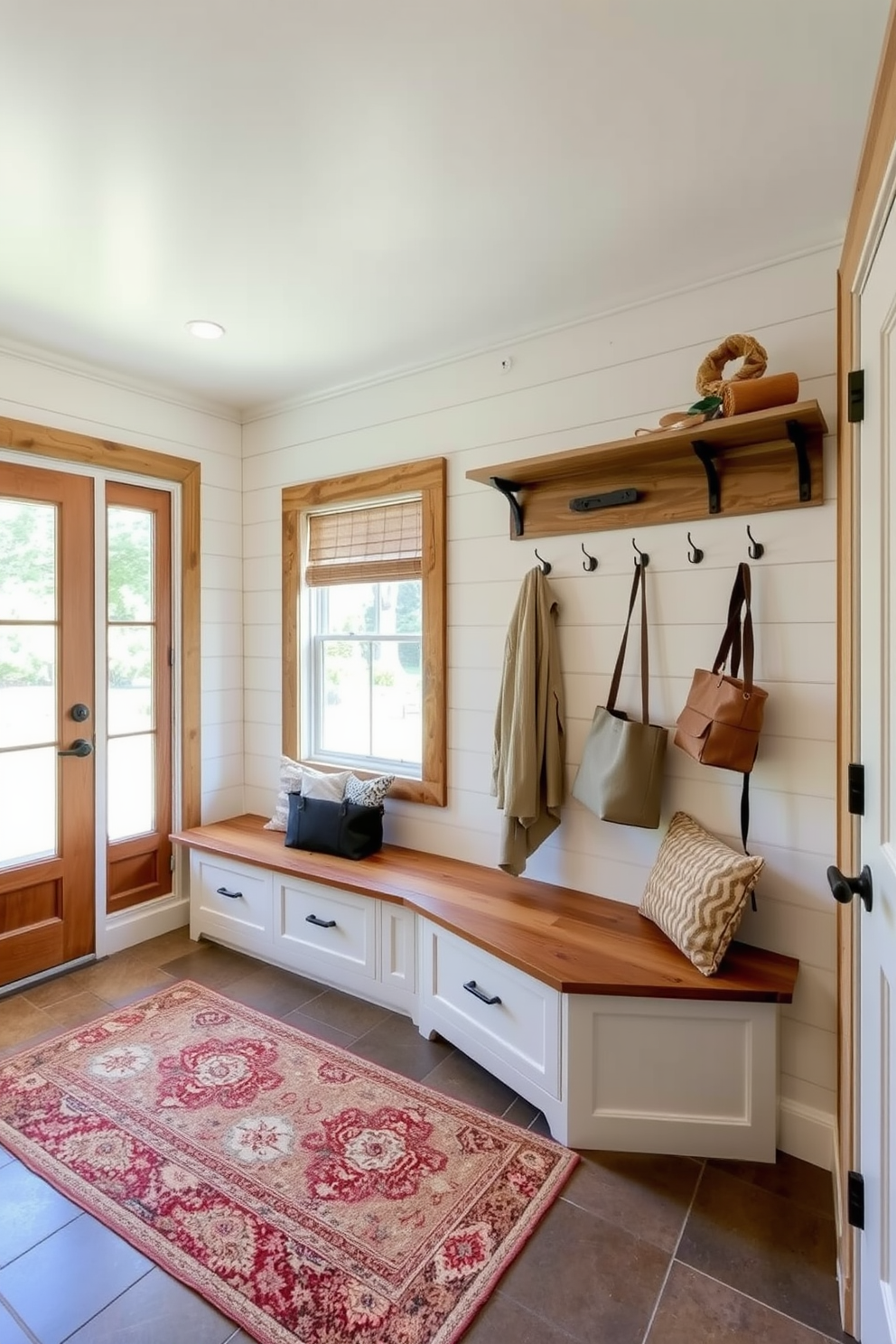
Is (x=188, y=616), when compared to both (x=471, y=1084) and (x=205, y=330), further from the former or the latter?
(x=471, y=1084)

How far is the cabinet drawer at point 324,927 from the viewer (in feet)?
8.62

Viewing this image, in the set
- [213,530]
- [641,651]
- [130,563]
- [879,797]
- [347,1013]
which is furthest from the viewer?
[213,530]

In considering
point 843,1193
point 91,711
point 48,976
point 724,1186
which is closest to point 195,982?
point 48,976

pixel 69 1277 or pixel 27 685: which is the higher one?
pixel 27 685

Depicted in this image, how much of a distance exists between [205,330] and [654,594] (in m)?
1.96

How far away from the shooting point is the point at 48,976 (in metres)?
2.85

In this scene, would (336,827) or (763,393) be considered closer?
(763,393)

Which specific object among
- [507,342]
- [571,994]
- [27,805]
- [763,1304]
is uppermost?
[507,342]

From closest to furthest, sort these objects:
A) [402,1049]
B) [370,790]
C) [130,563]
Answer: [402,1049], [370,790], [130,563]

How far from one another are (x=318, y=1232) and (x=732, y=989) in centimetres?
116

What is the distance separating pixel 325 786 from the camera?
301cm

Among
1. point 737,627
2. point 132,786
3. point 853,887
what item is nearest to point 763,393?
point 737,627

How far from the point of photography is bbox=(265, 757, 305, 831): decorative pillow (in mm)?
3137

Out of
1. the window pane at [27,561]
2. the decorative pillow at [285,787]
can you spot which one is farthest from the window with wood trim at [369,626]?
the window pane at [27,561]
